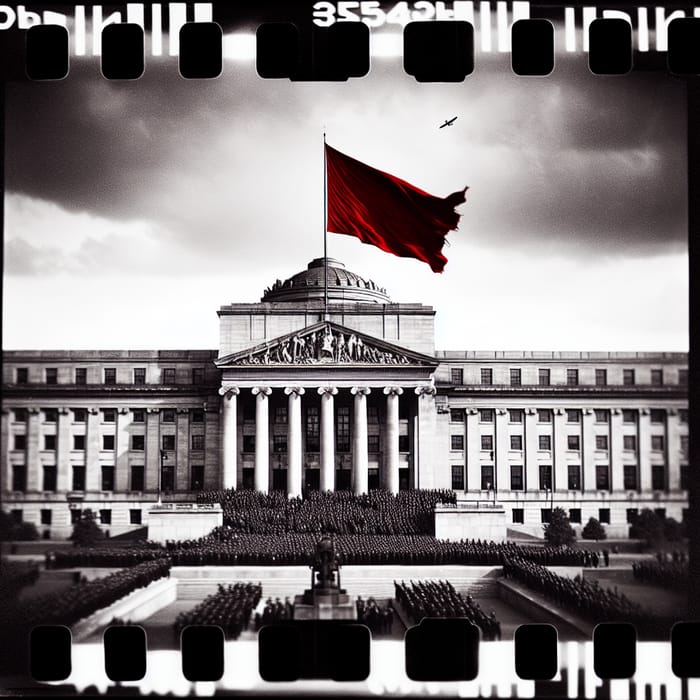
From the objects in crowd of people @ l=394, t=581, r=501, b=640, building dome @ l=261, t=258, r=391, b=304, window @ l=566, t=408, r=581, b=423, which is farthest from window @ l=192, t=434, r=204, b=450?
crowd of people @ l=394, t=581, r=501, b=640

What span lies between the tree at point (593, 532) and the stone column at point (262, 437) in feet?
71.1

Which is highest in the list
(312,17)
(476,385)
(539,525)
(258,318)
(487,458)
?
(312,17)

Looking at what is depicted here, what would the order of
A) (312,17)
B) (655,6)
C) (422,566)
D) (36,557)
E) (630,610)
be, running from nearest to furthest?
(655,6)
(312,17)
(630,610)
(36,557)
(422,566)

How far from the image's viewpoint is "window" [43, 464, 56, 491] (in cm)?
4944

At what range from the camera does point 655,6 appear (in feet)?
57.3

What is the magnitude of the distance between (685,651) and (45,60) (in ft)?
50.8

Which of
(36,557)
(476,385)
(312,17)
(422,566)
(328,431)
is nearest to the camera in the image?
(312,17)

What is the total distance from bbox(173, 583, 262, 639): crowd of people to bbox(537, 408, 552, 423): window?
32.7 m

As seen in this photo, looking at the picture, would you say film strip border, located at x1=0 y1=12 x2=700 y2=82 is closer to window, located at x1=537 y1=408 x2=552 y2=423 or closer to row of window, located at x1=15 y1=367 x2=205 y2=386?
row of window, located at x1=15 y1=367 x2=205 y2=386

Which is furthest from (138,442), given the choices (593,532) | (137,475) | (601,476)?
(601,476)

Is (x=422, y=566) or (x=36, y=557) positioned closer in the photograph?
(x=36, y=557)

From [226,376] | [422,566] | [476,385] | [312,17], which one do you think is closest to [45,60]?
[312,17]

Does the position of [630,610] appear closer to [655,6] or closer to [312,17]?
[655,6]

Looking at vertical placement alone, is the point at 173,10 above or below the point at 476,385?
above
